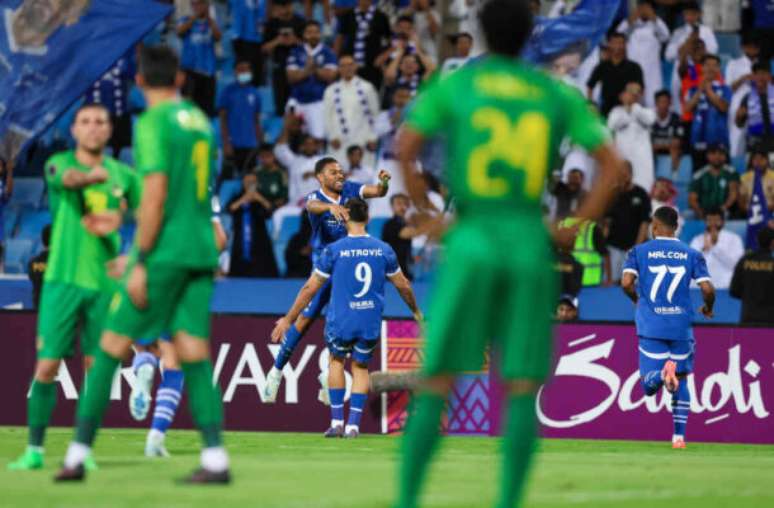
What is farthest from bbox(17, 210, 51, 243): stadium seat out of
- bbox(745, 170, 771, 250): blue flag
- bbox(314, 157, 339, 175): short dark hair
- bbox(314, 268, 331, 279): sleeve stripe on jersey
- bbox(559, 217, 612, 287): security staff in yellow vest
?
bbox(745, 170, 771, 250): blue flag

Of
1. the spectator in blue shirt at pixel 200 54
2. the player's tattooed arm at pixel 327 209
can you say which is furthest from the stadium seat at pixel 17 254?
the player's tattooed arm at pixel 327 209

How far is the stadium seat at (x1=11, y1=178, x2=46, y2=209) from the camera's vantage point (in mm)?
24656

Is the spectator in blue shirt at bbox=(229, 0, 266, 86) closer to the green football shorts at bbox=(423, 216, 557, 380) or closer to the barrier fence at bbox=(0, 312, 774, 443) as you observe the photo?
the barrier fence at bbox=(0, 312, 774, 443)

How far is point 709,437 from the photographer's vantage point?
62.6ft

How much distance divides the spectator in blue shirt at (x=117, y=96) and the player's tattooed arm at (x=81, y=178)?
559 inches

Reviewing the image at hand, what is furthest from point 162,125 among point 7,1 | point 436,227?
point 7,1

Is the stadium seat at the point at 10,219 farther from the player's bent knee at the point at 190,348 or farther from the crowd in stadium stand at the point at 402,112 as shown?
the player's bent knee at the point at 190,348

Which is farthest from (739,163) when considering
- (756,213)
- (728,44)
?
(728,44)

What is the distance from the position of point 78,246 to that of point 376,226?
12.4 m

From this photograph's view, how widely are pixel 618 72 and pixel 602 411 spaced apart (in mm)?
6204

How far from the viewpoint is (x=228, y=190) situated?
24.6 meters

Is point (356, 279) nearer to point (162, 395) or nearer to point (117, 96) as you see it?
point (162, 395)

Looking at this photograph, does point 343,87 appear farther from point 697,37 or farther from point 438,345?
point 438,345

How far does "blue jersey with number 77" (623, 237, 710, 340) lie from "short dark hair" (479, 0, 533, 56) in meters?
8.96
